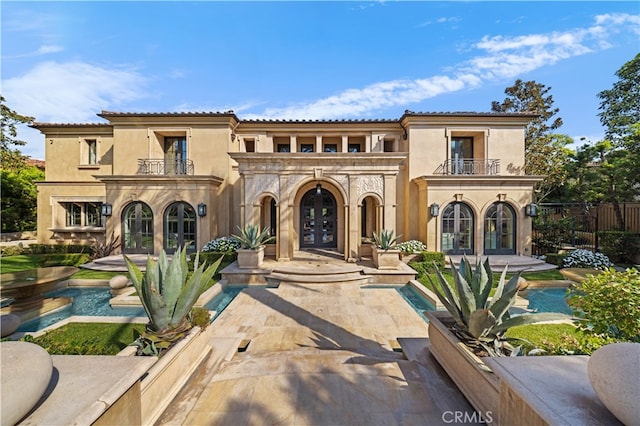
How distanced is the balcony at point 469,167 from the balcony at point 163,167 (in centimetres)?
1361

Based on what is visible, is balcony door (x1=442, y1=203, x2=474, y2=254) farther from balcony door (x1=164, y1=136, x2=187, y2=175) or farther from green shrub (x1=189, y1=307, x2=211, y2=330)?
balcony door (x1=164, y1=136, x2=187, y2=175)

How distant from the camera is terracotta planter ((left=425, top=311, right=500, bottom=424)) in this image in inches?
109

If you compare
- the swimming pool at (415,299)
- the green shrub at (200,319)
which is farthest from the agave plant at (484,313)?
the green shrub at (200,319)

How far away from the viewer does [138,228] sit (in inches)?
530

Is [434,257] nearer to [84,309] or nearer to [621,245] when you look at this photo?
[621,245]

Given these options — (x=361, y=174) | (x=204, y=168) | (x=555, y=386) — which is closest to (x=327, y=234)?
(x=361, y=174)

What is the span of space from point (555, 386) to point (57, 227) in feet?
69.4

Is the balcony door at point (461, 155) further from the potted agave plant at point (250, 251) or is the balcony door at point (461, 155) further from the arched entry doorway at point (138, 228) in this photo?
the arched entry doorway at point (138, 228)

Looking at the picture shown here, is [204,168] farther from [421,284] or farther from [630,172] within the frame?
[630,172]

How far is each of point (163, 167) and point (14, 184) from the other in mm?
13794

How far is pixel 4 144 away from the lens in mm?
18984

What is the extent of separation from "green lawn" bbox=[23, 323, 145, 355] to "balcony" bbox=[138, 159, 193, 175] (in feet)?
32.8

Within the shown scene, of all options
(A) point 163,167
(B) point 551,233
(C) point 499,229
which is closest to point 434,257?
(C) point 499,229

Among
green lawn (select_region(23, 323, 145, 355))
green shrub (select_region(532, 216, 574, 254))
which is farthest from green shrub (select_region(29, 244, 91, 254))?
green shrub (select_region(532, 216, 574, 254))
